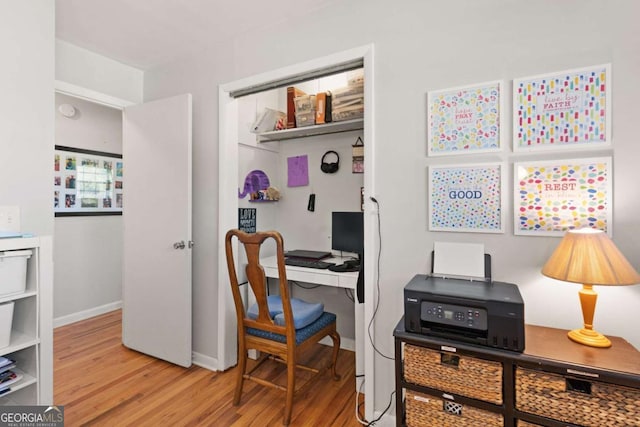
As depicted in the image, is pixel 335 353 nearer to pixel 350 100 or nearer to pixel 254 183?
pixel 254 183

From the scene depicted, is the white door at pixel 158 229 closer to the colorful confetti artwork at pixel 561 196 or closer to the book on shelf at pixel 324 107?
the book on shelf at pixel 324 107

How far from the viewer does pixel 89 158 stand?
3727 millimetres

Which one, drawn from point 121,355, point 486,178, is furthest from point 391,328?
point 121,355

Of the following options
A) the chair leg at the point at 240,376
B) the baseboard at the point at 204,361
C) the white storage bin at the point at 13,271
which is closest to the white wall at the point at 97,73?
the white storage bin at the point at 13,271

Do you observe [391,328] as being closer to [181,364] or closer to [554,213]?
[554,213]

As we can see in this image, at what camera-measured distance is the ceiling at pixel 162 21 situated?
202 cm

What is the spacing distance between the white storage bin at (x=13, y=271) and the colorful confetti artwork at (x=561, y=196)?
7.36 ft

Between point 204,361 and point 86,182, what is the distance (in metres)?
2.54

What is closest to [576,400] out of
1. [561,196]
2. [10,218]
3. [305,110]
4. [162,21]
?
[561,196]

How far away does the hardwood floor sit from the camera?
1.93m

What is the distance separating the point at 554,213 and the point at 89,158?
432cm

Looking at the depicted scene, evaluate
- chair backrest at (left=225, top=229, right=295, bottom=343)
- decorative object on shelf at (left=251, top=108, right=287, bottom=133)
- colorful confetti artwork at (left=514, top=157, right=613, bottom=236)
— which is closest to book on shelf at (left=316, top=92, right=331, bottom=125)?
decorative object on shelf at (left=251, top=108, right=287, bottom=133)

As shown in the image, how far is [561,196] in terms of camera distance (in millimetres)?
1457

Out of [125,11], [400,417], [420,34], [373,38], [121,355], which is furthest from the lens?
[121,355]
